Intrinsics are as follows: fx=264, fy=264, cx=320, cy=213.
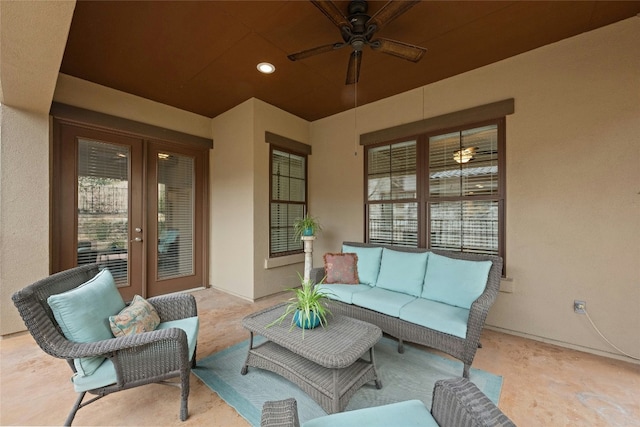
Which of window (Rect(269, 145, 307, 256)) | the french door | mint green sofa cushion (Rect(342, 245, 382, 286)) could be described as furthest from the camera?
window (Rect(269, 145, 307, 256))

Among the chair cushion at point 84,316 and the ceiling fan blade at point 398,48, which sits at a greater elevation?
the ceiling fan blade at point 398,48

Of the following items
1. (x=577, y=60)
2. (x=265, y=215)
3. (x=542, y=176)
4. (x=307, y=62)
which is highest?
(x=307, y=62)

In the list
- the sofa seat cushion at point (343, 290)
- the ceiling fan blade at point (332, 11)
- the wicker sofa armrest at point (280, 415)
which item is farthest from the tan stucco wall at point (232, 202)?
the wicker sofa armrest at point (280, 415)

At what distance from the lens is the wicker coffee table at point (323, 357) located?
1569mm

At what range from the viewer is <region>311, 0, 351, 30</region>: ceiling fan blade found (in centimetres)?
174

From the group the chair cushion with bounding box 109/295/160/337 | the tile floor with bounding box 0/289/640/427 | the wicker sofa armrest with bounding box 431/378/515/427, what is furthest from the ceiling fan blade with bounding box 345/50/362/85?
the tile floor with bounding box 0/289/640/427

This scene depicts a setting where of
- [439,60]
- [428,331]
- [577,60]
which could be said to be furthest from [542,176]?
[428,331]

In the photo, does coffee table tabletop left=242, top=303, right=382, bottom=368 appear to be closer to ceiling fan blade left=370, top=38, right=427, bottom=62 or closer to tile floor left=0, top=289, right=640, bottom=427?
tile floor left=0, top=289, right=640, bottom=427

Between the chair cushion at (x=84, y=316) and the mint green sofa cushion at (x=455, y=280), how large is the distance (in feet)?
8.57

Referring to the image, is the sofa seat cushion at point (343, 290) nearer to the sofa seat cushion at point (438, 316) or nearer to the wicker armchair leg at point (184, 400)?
the sofa seat cushion at point (438, 316)

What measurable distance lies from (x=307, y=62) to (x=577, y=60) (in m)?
2.64

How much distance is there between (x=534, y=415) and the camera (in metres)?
1.67

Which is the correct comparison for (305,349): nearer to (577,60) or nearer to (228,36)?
(228,36)

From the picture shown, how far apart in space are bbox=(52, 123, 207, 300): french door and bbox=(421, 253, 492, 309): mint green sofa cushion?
3.60 meters
